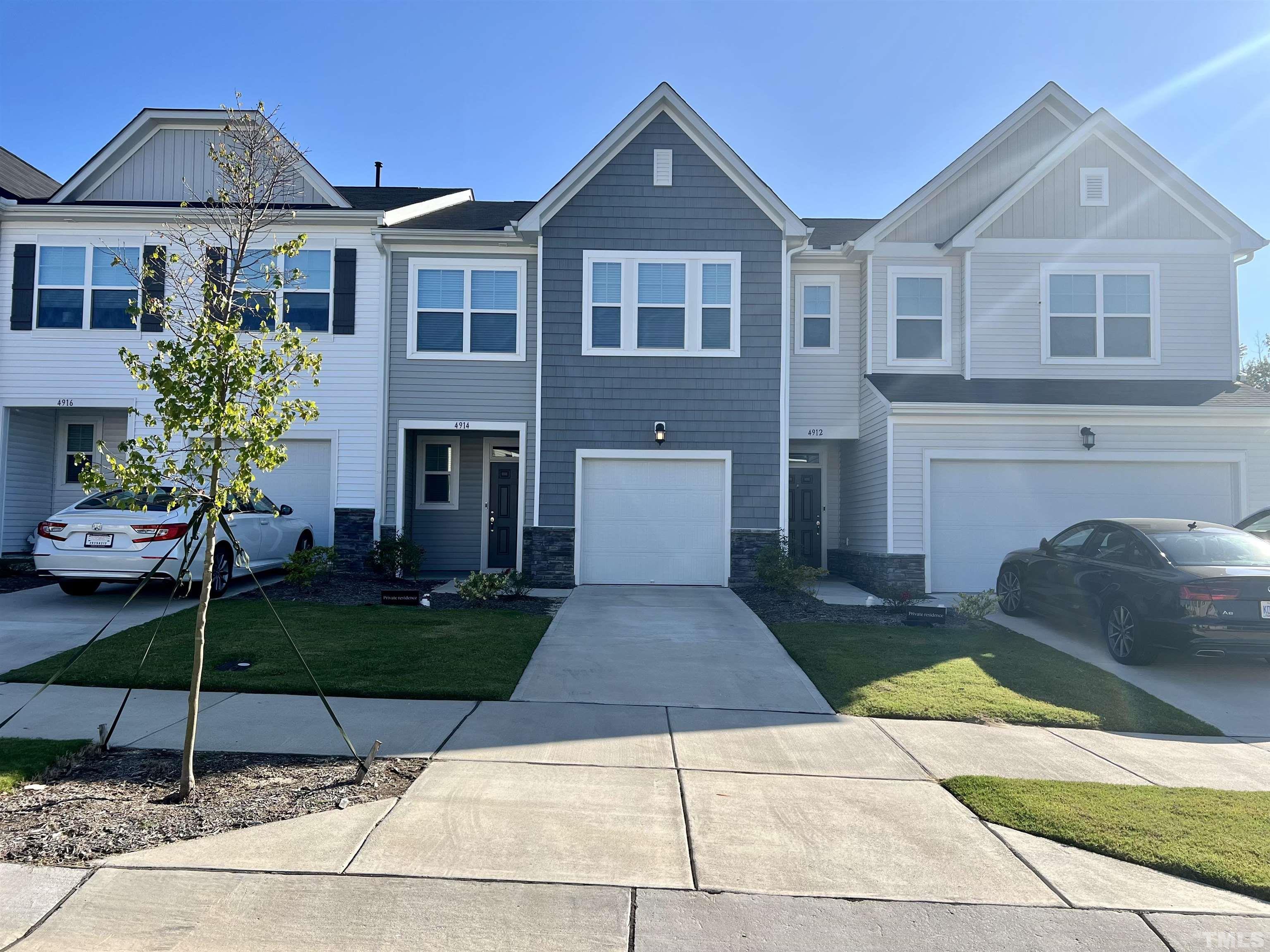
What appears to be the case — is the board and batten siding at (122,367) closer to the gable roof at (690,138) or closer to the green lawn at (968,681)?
the gable roof at (690,138)

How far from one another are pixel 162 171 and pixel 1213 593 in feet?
55.4

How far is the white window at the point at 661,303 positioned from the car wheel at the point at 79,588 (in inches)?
314

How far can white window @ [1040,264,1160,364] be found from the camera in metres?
14.3

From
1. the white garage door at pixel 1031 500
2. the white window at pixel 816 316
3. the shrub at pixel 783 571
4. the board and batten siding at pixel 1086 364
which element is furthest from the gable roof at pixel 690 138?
the shrub at pixel 783 571

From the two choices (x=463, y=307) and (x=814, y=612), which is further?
(x=463, y=307)

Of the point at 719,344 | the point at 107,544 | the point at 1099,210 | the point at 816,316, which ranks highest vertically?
the point at 1099,210

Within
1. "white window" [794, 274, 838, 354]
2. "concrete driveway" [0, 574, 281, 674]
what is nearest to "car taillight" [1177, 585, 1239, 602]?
"white window" [794, 274, 838, 354]

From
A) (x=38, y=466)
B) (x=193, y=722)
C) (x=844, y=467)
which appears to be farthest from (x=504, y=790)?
(x=38, y=466)

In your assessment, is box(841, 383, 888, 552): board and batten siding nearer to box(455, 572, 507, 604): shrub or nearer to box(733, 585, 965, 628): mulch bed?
box(733, 585, 965, 628): mulch bed

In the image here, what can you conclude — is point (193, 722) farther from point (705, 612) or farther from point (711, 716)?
point (705, 612)

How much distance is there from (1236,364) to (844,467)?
692 centimetres

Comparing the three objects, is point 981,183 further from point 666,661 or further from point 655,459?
point 666,661

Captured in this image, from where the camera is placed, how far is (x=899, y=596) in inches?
450

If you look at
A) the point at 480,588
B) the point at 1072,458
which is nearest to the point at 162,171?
the point at 480,588
